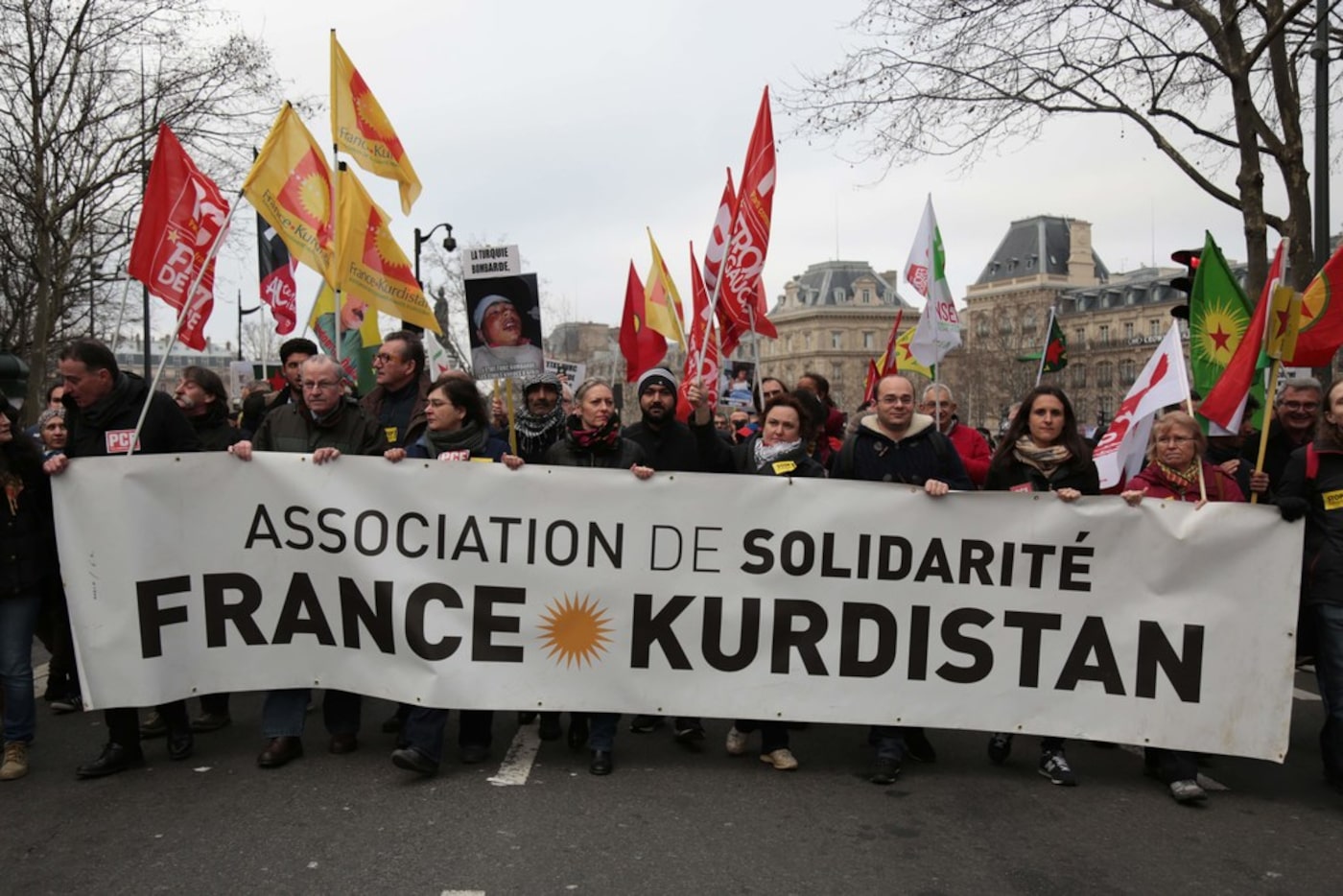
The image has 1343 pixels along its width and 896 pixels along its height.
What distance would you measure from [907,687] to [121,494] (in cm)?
377

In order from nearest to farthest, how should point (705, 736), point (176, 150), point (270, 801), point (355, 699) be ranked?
point (270, 801) < point (355, 699) < point (705, 736) < point (176, 150)

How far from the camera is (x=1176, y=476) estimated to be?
18.4 ft

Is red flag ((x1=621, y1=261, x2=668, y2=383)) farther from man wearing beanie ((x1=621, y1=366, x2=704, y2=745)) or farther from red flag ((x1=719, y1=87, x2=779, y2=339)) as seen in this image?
man wearing beanie ((x1=621, y1=366, x2=704, y2=745))

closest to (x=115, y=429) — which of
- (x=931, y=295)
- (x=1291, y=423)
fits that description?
(x=1291, y=423)

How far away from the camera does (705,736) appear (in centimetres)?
618

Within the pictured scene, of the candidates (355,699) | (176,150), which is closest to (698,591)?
(355,699)

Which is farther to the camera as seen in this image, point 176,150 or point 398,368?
point 176,150

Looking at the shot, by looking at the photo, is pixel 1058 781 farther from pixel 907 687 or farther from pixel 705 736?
pixel 705 736

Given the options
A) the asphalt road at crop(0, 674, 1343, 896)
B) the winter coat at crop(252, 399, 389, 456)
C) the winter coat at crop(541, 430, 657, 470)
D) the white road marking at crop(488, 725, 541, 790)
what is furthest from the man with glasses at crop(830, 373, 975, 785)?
the winter coat at crop(252, 399, 389, 456)

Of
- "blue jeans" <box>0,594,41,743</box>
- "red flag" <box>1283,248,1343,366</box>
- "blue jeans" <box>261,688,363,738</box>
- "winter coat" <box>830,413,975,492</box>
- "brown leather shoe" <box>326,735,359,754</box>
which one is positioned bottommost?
"brown leather shoe" <box>326,735,359,754</box>

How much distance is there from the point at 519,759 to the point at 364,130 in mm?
4737

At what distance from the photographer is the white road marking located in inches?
208

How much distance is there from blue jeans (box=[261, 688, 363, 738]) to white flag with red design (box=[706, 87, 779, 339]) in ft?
11.9

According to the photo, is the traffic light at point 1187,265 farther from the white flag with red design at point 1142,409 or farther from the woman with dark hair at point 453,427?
the woman with dark hair at point 453,427
